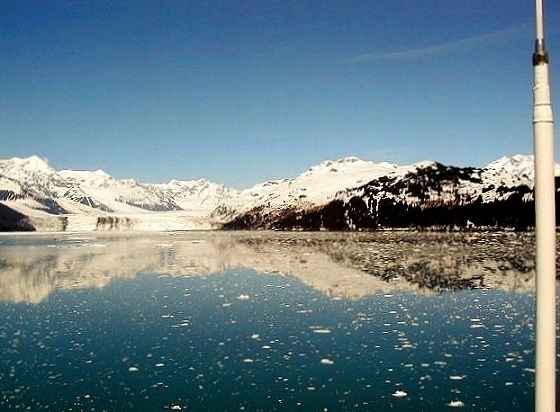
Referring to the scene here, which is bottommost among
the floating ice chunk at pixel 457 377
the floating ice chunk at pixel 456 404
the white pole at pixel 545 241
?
the floating ice chunk at pixel 456 404

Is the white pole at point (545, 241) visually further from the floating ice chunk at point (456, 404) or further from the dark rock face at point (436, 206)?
the dark rock face at point (436, 206)

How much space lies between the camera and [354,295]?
28.8m

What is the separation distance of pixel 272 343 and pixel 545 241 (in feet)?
48.1

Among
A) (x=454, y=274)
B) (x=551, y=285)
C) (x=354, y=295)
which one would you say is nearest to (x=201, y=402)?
(x=551, y=285)

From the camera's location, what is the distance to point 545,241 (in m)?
4.89

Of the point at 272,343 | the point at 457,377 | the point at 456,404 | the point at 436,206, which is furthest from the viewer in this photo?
the point at 436,206

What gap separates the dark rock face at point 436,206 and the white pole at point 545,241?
13756 cm

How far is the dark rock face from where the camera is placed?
479ft

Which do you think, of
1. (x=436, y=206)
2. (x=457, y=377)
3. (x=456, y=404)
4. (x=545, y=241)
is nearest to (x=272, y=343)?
(x=457, y=377)

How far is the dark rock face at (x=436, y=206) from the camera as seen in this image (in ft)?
479

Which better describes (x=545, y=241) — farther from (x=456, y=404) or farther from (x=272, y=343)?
(x=272, y=343)

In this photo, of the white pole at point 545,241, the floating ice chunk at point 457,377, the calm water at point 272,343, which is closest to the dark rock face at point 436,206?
the calm water at point 272,343

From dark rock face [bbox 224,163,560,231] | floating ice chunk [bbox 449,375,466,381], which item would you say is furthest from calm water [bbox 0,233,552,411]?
dark rock face [bbox 224,163,560,231]

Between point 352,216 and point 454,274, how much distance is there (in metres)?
153
